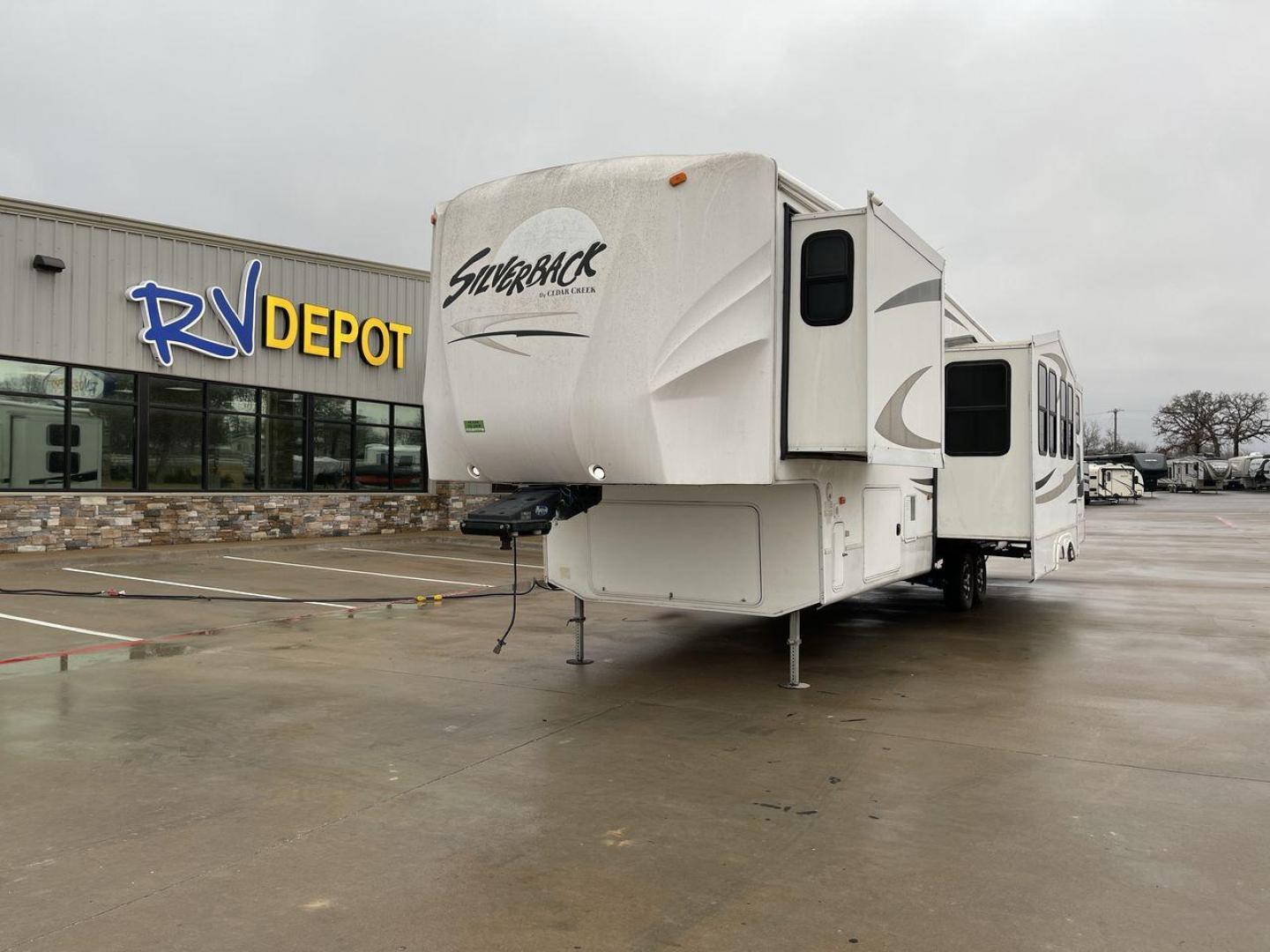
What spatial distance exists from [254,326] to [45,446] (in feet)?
14.3

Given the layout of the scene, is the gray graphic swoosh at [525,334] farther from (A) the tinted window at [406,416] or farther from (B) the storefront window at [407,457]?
(B) the storefront window at [407,457]

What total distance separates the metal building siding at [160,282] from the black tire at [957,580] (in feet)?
45.8

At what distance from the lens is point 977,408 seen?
984 centimetres

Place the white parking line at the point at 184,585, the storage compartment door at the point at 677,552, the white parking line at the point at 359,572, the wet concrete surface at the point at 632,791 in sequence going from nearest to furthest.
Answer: the wet concrete surface at the point at 632,791
the storage compartment door at the point at 677,552
the white parking line at the point at 184,585
the white parking line at the point at 359,572

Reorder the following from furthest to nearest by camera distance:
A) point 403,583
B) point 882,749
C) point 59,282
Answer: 1. point 59,282
2. point 403,583
3. point 882,749

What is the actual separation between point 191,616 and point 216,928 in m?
7.75

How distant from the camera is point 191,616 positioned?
411 inches

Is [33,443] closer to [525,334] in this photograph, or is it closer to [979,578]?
[525,334]

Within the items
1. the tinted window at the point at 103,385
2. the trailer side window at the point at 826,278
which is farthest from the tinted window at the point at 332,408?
the trailer side window at the point at 826,278

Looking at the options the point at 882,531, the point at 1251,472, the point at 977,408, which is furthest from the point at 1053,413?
the point at 1251,472

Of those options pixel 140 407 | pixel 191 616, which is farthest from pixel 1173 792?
pixel 140 407

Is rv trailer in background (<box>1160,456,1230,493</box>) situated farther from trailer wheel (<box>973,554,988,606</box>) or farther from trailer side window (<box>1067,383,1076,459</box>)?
trailer wheel (<box>973,554,988,606</box>)

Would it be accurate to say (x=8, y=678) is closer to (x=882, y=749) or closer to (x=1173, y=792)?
(x=882, y=749)

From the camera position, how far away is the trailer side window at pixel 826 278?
6.19m
